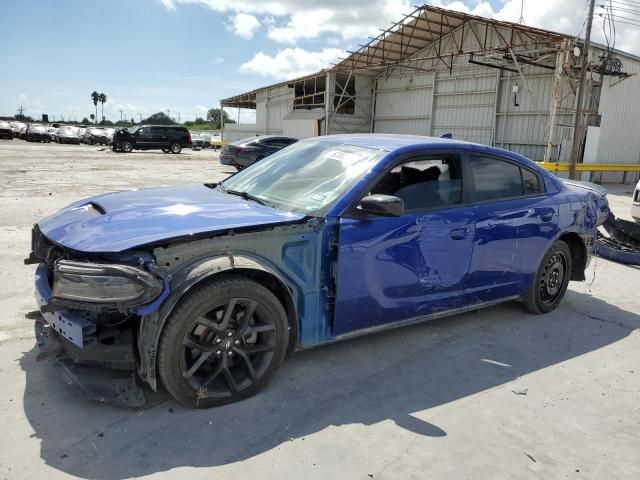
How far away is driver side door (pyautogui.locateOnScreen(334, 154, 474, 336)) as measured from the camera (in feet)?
10.9

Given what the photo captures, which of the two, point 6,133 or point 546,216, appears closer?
point 546,216

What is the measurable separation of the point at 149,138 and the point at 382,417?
3079 cm

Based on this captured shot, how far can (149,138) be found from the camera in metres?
30.9

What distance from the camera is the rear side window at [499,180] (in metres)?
4.10

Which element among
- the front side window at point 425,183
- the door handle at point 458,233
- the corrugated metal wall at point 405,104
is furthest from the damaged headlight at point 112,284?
the corrugated metal wall at point 405,104

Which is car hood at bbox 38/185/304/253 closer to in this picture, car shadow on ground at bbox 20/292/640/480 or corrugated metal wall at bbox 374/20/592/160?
car shadow on ground at bbox 20/292/640/480

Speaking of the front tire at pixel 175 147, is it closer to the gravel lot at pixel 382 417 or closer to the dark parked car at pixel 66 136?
the dark parked car at pixel 66 136

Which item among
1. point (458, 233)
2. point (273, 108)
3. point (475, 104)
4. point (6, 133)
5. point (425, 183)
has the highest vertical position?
point (273, 108)

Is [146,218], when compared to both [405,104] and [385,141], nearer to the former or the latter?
[385,141]

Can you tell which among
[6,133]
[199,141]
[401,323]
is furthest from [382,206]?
[6,133]

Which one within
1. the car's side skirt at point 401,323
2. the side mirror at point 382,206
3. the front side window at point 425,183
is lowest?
the car's side skirt at point 401,323

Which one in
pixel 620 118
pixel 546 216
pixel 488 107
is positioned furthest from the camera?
pixel 488 107

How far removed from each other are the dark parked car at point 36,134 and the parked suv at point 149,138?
16.8 m

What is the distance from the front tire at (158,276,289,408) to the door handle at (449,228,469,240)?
1.46 m
